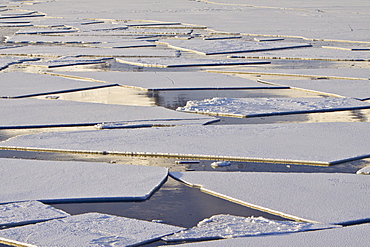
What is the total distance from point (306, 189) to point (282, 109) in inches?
118

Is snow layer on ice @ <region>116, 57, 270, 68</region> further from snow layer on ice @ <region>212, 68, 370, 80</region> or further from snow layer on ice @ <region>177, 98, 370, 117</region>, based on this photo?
snow layer on ice @ <region>177, 98, 370, 117</region>

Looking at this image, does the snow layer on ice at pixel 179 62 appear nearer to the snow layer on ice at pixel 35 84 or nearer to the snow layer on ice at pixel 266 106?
the snow layer on ice at pixel 35 84

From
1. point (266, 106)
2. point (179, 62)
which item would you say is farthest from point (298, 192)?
point (179, 62)

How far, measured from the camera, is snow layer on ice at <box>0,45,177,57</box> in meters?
12.9

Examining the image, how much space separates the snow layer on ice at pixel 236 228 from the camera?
3.77 meters

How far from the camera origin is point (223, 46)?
13.9m

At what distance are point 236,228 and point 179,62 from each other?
787 cm

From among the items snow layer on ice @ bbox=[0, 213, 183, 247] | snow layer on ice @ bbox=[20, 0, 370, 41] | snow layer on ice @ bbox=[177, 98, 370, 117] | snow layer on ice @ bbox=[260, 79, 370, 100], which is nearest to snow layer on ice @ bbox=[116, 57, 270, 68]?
snow layer on ice @ bbox=[260, 79, 370, 100]

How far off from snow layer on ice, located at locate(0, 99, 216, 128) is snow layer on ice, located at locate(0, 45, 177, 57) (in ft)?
16.5

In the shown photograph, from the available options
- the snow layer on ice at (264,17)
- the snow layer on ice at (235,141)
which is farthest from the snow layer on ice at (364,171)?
the snow layer on ice at (264,17)

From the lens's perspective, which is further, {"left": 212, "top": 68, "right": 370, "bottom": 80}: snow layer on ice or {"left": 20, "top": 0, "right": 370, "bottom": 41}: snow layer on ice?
{"left": 20, "top": 0, "right": 370, "bottom": 41}: snow layer on ice

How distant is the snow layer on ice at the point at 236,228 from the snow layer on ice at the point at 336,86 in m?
4.64

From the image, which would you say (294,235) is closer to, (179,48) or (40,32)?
(179,48)

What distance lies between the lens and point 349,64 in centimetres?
1159
